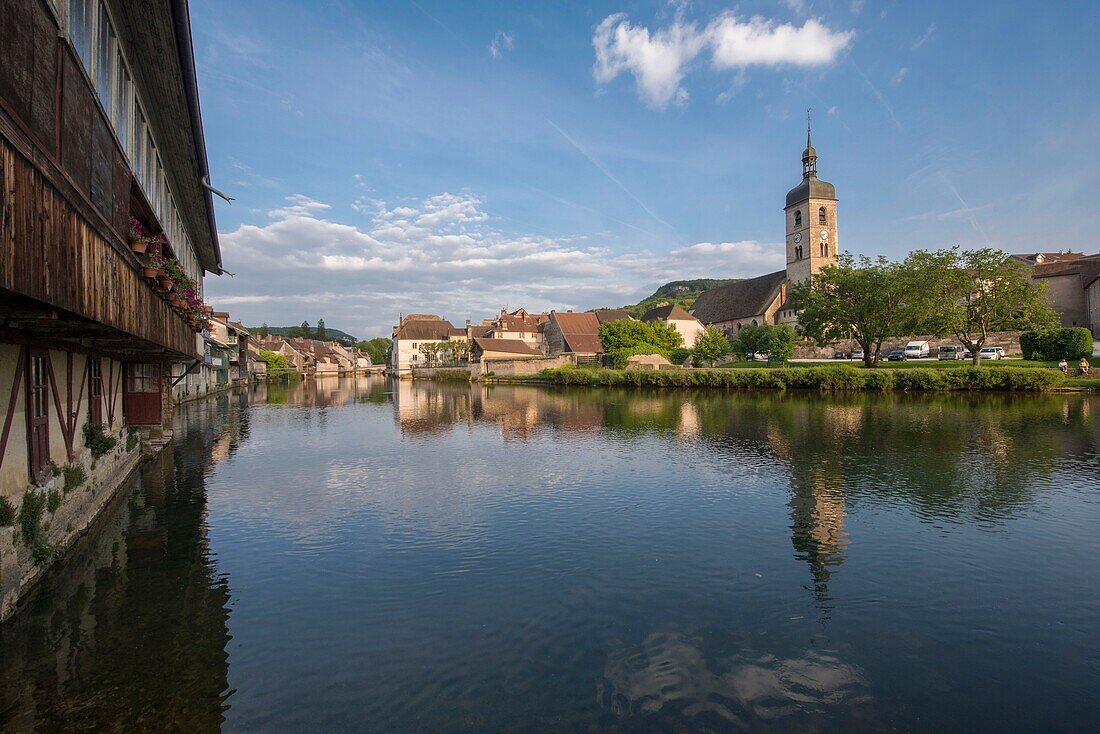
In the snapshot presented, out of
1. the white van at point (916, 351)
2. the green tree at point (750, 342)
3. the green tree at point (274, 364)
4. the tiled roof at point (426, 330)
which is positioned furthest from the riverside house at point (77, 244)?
the tiled roof at point (426, 330)

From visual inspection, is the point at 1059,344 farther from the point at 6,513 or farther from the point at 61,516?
the point at 6,513

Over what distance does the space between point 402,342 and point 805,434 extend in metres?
108

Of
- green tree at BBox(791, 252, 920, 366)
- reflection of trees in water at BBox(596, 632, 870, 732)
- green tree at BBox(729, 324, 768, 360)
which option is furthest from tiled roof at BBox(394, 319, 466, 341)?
reflection of trees in water at BBox(596, 632, 870, 732)

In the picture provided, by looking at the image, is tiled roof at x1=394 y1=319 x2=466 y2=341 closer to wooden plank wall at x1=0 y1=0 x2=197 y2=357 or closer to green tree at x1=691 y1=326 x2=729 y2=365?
green tree at x1=691 y1=326 x2=729 y2=365

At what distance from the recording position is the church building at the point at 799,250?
82.1 meters

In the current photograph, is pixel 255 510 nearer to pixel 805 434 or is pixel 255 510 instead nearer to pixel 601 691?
pixel 601 691

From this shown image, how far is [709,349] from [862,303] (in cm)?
1962

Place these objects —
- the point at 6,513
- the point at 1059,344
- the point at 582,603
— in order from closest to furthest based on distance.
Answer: the point at 6,513
the point at 582,603
the point at 1059,344

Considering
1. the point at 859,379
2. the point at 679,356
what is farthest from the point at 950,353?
the point at 679,356

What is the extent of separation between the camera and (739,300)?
310 feet

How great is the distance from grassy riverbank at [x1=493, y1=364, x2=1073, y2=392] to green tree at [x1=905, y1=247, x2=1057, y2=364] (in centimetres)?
584

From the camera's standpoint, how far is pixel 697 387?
185 feet

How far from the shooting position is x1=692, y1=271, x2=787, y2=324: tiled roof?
8788cm

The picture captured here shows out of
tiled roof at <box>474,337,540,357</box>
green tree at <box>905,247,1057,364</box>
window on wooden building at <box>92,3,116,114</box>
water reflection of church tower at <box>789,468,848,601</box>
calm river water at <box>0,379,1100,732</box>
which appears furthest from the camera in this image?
tiled roof at <box>474,337,540,357</box>
